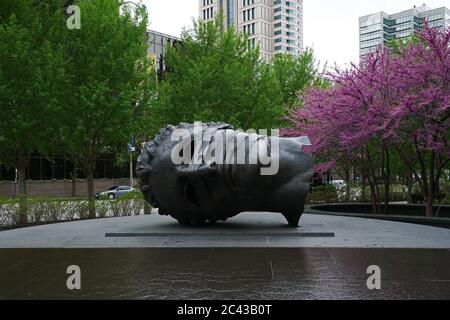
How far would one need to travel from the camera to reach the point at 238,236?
11039mm

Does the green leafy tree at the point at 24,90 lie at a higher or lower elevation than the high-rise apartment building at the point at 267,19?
lower

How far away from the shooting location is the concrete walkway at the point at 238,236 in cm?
986

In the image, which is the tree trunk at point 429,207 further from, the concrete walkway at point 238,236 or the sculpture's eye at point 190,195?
the sculpture's eye at point 190,195

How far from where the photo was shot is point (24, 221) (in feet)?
52.2

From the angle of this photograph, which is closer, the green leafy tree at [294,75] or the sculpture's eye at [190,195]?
the sculpture's eye at [190,195]

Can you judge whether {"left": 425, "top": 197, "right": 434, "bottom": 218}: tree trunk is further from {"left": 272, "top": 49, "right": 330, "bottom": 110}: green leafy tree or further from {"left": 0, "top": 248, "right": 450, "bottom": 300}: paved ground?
{"left": 272, "top": 49, "right": 330, "bottom": 110}: green leafy tree

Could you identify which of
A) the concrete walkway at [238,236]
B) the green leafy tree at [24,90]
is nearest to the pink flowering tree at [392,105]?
the concrete walkway at [238,236]

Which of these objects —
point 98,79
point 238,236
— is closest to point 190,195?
point 238,236

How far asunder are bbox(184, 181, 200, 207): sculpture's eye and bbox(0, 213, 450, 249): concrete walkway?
64 cm

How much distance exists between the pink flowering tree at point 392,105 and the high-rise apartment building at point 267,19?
117 m

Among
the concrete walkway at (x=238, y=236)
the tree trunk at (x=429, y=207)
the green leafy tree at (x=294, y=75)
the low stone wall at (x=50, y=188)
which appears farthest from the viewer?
the low stone wall at (x=50, y=188)

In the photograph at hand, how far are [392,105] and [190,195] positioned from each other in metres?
8.21

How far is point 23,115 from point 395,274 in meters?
14.1

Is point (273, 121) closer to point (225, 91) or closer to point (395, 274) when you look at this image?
point (225, 91)
